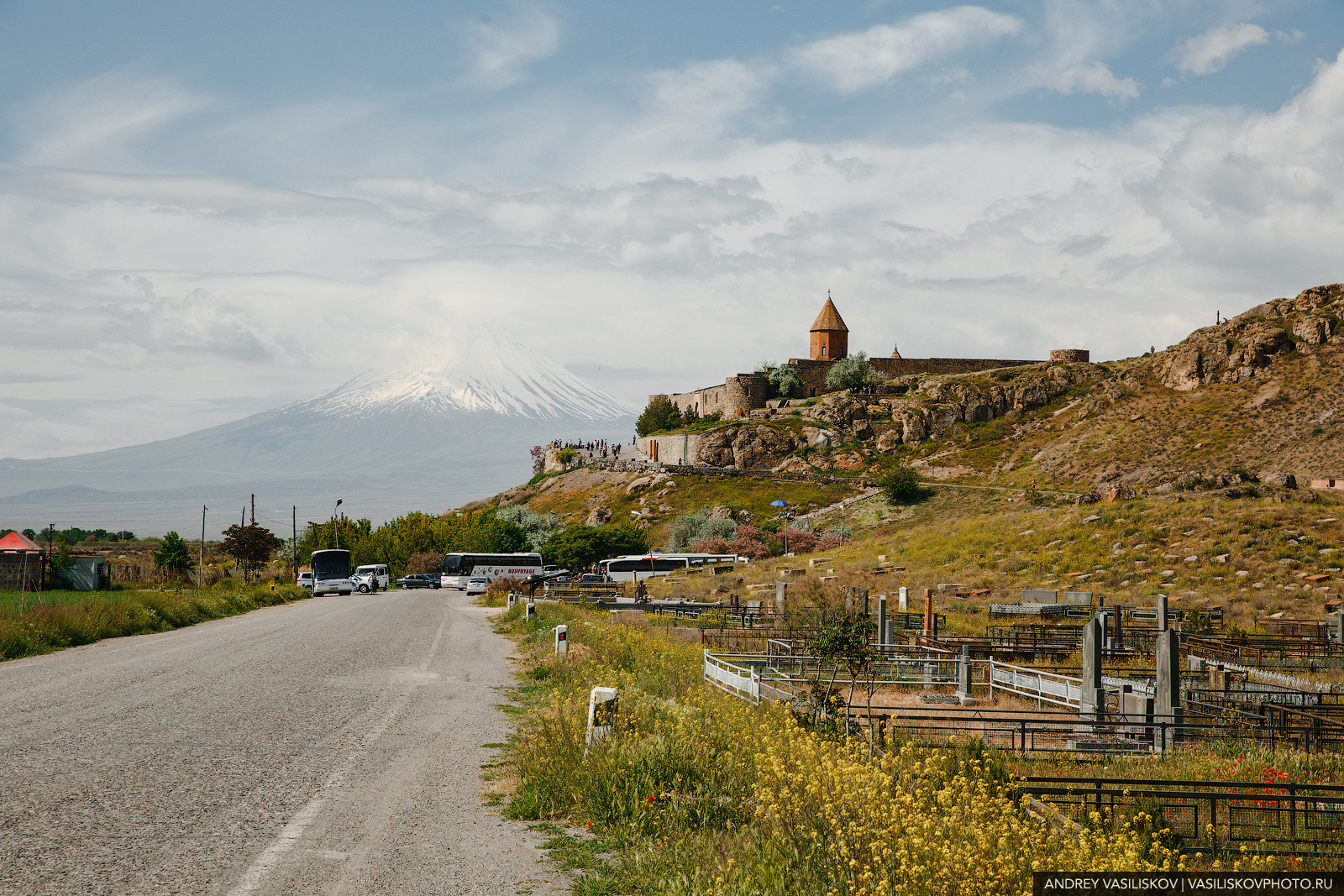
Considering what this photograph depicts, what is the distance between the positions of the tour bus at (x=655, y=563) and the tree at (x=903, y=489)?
51.5ft

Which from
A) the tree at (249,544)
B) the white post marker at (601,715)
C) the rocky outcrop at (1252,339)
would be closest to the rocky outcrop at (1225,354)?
the rocky outcrop at (1252,339)

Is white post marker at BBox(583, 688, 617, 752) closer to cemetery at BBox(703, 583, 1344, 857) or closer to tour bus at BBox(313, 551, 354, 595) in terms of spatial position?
cemetery at BBox(703, 583, 1344, 857)

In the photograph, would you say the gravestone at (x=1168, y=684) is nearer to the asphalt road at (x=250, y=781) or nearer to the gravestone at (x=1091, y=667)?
the gravestone at (x=1091, y=667)

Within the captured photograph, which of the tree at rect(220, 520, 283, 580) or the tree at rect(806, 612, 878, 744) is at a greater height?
the tree at rect(806, 612, 878, 744)

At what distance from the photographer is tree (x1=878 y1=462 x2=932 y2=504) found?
68312 millimetres

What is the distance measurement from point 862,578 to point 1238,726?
28.5 m

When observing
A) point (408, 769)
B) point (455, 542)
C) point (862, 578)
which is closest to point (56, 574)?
point (455, 542)

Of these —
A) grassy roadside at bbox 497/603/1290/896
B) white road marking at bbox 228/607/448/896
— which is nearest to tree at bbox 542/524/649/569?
white road marking at bbox 228/607/448/896

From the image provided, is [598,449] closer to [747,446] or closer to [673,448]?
[673,448]

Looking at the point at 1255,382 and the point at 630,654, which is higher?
the point at 1255,382

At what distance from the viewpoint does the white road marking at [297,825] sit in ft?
20.9

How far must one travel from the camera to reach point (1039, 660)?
21.6 metres

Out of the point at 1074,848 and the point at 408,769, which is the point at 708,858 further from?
the point at 408,769

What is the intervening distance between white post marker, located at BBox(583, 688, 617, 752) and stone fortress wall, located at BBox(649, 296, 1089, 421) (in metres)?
90.4
